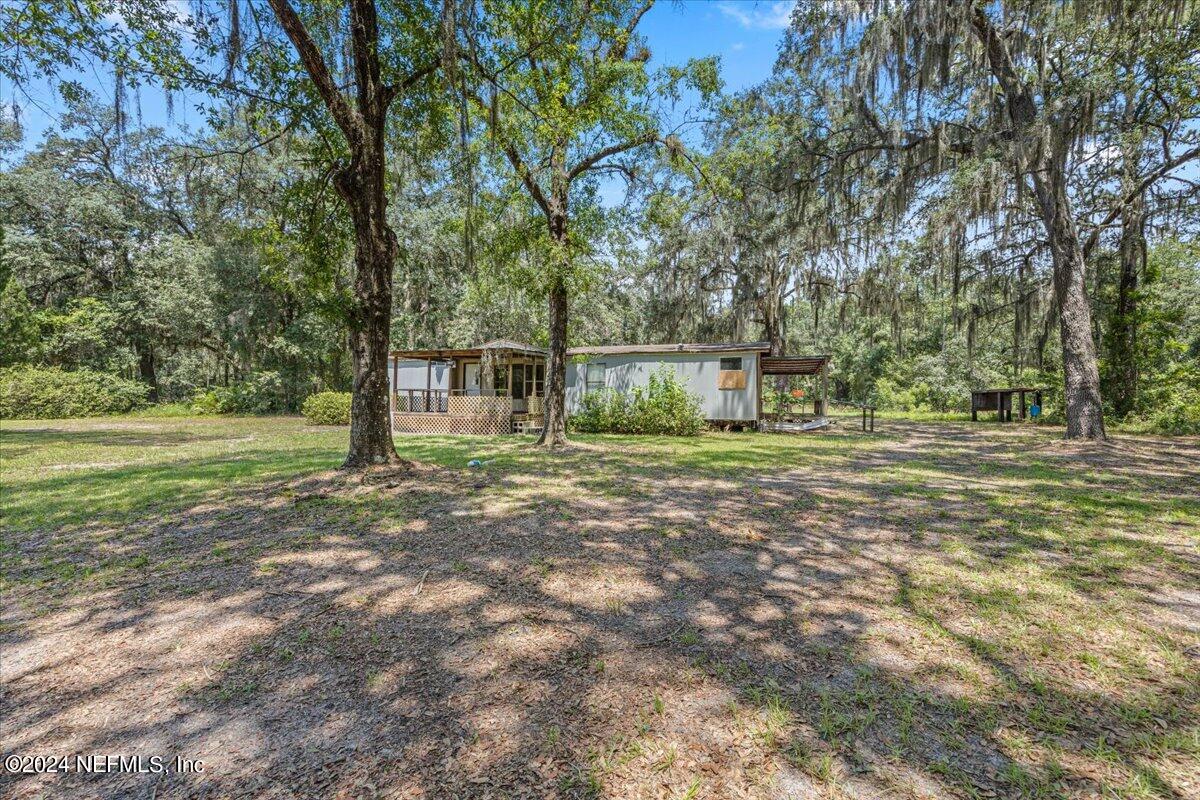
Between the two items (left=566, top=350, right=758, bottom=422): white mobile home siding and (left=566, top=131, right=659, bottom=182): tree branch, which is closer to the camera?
(left=566, top=131, right=659, bottom=182): tree branch

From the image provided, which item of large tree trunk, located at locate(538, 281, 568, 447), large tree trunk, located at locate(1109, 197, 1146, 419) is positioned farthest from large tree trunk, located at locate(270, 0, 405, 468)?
large tree trunk, located at locate(1109, 197, 1146, 419)

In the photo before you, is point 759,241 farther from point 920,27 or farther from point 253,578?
point 253,578

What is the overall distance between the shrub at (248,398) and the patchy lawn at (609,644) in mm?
18283

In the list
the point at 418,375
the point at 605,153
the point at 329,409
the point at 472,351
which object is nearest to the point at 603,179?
the point at 605,153

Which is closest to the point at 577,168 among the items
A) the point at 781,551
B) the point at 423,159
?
the point at 423,159

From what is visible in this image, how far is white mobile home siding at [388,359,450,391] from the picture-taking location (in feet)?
60.5

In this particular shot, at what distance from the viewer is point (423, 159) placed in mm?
8211

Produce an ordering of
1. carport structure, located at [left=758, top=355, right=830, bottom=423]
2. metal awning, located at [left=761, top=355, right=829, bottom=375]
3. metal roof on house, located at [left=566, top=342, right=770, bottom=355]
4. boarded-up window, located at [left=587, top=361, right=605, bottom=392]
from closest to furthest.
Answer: metal roof on house, located at [left=566, top=342, right=770, bottom=355], carport structure, located at [left=758, top=355, right=830, bottom=423], metal awning, located at [left=761, top=355, right=829, bottom=375], boarded-up window, located at [left=587, top=361, right=605, bottom=392]

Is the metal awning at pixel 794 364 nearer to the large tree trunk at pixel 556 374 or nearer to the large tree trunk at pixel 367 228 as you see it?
the large tree trunk at pixel 556 374

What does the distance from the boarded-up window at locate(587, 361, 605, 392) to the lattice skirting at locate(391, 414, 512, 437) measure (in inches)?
108

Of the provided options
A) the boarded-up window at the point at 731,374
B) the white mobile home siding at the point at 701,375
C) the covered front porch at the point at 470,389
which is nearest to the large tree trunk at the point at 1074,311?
the white mobile home siding at the point at 701,375

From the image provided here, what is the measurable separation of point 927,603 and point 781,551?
1079 millimetres

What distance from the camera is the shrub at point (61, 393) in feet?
59.8

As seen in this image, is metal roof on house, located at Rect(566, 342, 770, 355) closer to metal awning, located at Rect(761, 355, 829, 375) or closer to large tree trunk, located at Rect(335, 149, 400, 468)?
metal awning, located at Rect(761, 355, 829, 375)
